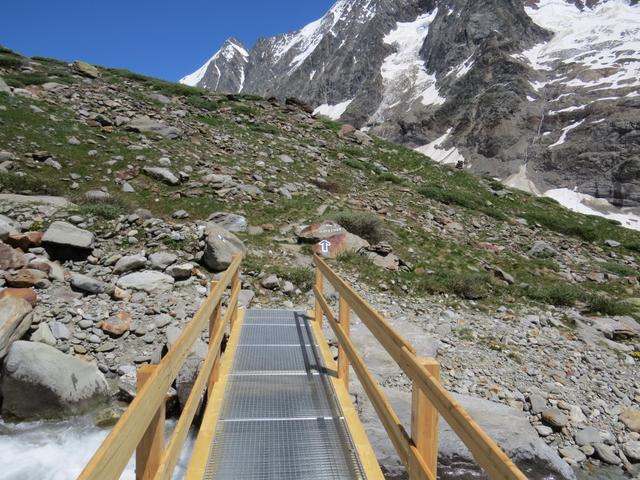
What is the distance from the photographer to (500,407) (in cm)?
636

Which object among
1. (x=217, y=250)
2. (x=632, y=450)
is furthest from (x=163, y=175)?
(x=632, y=450)

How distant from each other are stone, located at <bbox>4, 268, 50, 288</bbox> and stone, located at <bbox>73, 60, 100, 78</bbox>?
23571mm

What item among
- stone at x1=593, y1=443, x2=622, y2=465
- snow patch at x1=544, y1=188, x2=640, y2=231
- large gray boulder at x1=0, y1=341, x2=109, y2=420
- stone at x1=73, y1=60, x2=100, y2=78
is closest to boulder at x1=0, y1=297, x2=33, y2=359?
large gray boulder at x1=0, y1=341, x2=109, y2=420

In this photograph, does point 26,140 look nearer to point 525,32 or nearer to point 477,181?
point 477,181

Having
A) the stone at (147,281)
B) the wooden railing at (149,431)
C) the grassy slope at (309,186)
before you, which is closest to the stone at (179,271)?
the stone at (147,281)

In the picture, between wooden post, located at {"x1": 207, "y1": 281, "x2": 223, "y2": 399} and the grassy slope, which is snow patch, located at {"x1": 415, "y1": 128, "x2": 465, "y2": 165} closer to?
the grassy slope

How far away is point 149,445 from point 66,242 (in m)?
9.02

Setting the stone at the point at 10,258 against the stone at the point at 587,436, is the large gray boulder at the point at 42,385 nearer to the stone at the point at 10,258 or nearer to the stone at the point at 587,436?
the stone at the point at 10,258

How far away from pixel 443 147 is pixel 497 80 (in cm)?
2155

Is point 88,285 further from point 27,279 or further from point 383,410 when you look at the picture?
point 383,410

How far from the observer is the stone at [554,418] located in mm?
6363

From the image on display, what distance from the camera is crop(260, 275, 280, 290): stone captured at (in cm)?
1045

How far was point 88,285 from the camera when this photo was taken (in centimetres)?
863

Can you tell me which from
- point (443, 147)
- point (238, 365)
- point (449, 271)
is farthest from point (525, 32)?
point (238, 365)
